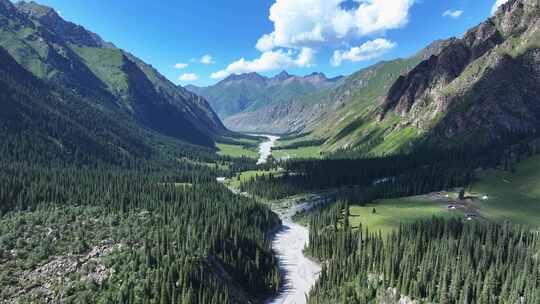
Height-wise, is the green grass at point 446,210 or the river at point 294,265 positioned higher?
the green grass at point 446,210

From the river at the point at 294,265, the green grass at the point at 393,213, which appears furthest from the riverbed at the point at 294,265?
the green grass at the point at 393,213

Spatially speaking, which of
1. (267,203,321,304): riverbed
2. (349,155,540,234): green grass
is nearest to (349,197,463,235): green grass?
(349,155,540,234): green grass

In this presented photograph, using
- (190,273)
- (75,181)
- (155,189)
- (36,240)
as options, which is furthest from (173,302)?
(75,181)

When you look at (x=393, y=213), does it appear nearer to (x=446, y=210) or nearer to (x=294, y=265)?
(x=446, y=210)

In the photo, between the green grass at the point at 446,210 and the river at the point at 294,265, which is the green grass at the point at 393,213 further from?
the river at the point at 294,265

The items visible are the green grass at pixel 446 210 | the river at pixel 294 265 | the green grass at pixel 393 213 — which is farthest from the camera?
the green grass at pixel 446 210

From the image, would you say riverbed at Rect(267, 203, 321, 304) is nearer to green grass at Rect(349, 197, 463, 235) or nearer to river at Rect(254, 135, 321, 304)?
river at Rect(254, 135, 321, 304)
